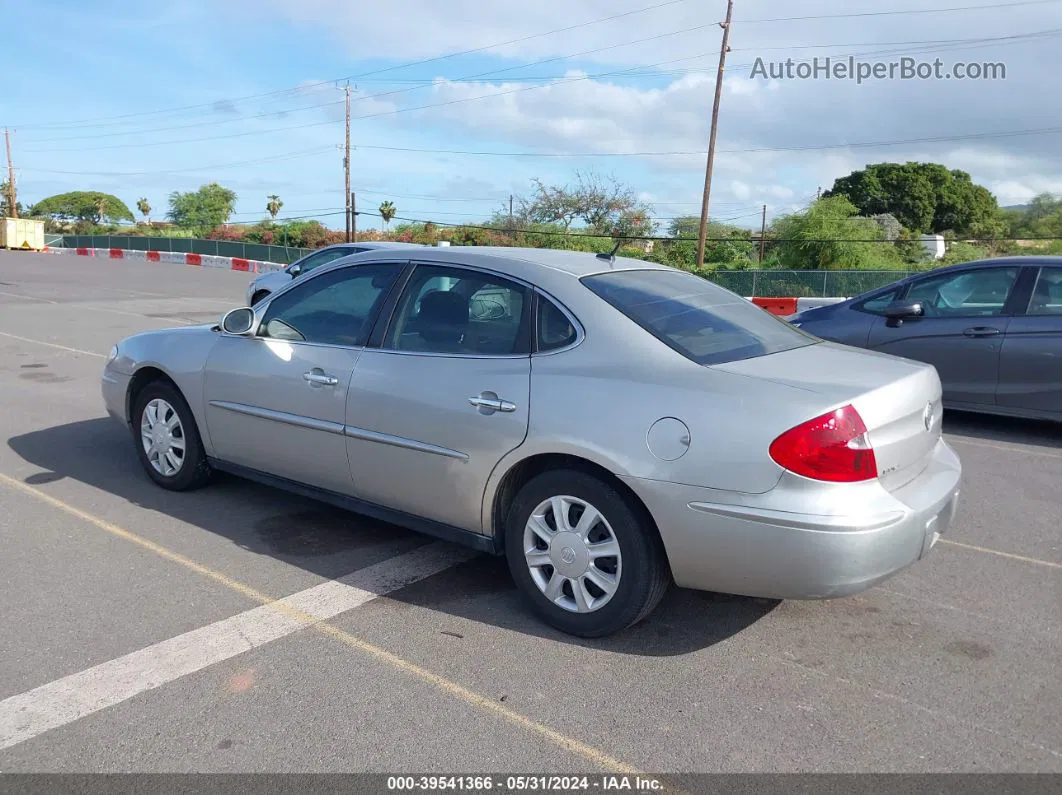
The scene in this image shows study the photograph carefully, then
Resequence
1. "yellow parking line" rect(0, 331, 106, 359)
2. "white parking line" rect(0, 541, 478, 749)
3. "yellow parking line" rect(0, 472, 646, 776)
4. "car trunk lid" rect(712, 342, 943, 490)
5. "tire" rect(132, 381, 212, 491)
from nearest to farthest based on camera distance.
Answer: "yellow parking line" rect(0, 472, 646, 776)
"white parking line" rect(0, 541, 478, 749)
"car trunk lid" rect(712, 342, 943, 490)
"tire" rect(132, 381, 212, 491)
"yellow parking line" rect(0, 331, 106, 359)

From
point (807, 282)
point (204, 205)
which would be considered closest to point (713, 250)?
point (807, 282)

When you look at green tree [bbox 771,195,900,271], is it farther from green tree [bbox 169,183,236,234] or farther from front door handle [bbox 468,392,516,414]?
green tree [bbox 169,183,236,234]

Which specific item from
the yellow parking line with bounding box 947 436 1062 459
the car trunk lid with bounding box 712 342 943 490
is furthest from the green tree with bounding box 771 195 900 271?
the car trunk lid with bounding box 712 342 943 490

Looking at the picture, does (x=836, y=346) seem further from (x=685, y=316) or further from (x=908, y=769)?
(x=908, y=769)

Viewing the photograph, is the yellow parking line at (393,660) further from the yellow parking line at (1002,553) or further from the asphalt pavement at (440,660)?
the yellow parking line at (1002,553)

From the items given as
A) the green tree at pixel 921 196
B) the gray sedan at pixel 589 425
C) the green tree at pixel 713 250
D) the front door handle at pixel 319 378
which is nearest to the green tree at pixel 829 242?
the green tree at pixel 713 250

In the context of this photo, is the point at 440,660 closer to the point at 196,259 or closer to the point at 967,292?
the point at 967,292

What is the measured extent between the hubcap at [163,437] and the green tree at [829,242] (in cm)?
3037

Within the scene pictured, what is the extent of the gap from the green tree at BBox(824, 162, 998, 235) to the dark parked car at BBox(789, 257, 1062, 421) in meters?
65.7

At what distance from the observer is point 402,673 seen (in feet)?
11.5

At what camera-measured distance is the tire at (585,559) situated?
3596mm

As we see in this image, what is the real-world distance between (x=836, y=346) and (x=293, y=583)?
2.91 meters

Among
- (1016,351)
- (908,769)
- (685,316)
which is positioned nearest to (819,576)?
(908,769)

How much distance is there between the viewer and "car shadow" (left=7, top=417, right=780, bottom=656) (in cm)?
392
